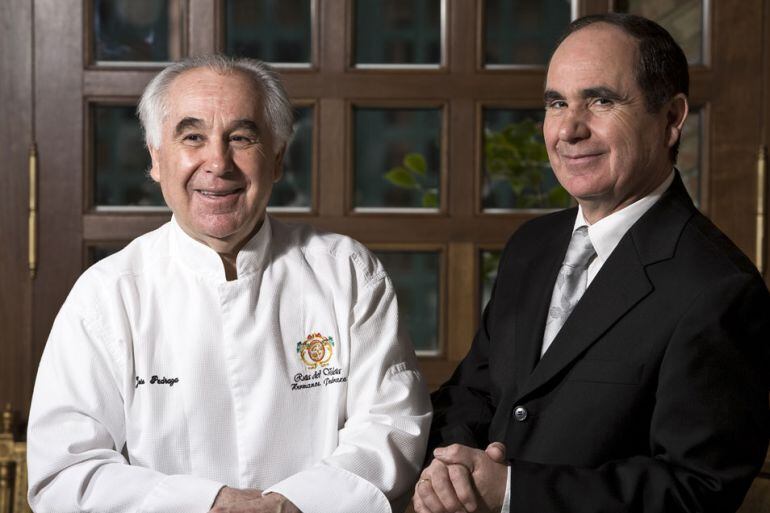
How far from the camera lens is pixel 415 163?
2.66 meters

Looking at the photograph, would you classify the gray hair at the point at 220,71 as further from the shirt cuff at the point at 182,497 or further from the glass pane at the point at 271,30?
the glass pane at the point at 271,30

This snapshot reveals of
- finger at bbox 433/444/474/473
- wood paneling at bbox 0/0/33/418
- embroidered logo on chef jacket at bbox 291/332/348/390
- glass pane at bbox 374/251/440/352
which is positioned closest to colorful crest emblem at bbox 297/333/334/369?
embroidered logo on chef jacket at bbox 291/332/348/390

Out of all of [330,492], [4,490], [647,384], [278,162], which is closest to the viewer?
[647,384]

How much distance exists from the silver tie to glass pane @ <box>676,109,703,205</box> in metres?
0.97

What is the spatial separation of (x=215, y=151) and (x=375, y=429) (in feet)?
1.77

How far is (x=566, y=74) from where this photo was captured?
66.3 inches

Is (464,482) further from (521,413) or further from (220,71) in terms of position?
(220,71)

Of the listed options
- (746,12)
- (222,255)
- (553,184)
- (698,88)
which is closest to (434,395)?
(222,255)

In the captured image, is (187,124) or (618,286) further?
(187,124)

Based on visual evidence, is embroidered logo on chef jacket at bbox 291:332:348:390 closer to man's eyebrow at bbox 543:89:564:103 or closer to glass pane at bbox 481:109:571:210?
man's eyebrow at bbox 543:89:564:103

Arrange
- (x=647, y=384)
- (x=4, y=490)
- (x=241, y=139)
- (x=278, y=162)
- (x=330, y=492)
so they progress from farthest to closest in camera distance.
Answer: (x=4, y=490) < (x=278, y=162) < (x=241, y=139) < (x=330, y=492) < (x=647, y=384)

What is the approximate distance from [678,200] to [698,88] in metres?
1.01

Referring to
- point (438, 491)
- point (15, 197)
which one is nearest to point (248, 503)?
point (438, 491)

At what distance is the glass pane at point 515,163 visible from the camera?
104 inches
